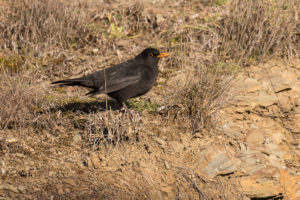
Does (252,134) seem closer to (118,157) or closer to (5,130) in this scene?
(118,157)

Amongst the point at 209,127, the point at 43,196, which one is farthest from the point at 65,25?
the point at 43,196

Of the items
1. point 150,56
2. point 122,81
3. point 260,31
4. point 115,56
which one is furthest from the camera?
point 115,56

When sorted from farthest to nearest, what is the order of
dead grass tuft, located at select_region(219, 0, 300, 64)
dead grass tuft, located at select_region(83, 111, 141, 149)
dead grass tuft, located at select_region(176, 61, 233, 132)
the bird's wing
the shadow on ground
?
dead grass tuft, located at select_region(219, 0, 300, 64)
the shadow on ground
the bird's wing
dead grass tuft, located at select_region(176, 61, 233, 132)
dead grass tuft, located at select_region(83, 111, 141, 149)

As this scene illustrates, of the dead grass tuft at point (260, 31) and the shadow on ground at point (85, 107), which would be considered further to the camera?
the dead grass tuft at point (260, 31)

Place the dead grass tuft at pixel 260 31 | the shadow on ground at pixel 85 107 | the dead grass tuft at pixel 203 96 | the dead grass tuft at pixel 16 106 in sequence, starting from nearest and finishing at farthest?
the dead grass tuft at pixel 16 106 < the dead grass tuft at pixel 203 96 < the shadow on ground at pixel 85 107 < the dead grass tuft at pixel 260 31

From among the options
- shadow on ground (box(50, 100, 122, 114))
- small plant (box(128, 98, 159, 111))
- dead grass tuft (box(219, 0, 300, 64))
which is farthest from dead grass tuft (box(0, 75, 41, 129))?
dead grass tuft (box(219, 0, 300, 64))

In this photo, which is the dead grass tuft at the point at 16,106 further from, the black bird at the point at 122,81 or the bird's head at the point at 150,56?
the bird's head at the point at 150,56

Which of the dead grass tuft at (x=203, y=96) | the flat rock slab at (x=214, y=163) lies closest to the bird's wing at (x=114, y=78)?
the dead grass tuft at (x=203, y=96)

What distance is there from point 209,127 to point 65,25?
3121mm

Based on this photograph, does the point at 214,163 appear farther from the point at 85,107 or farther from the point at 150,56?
the point at 85,107

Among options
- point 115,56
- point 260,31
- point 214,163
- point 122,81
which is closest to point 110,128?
point 122,81

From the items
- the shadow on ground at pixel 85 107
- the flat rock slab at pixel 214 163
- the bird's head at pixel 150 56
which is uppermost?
the bird's head at pixel 150 56

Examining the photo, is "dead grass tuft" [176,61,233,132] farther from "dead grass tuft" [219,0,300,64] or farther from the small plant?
"dead grass tuft" [219,0,300,64]

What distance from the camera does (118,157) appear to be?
4.24 m
